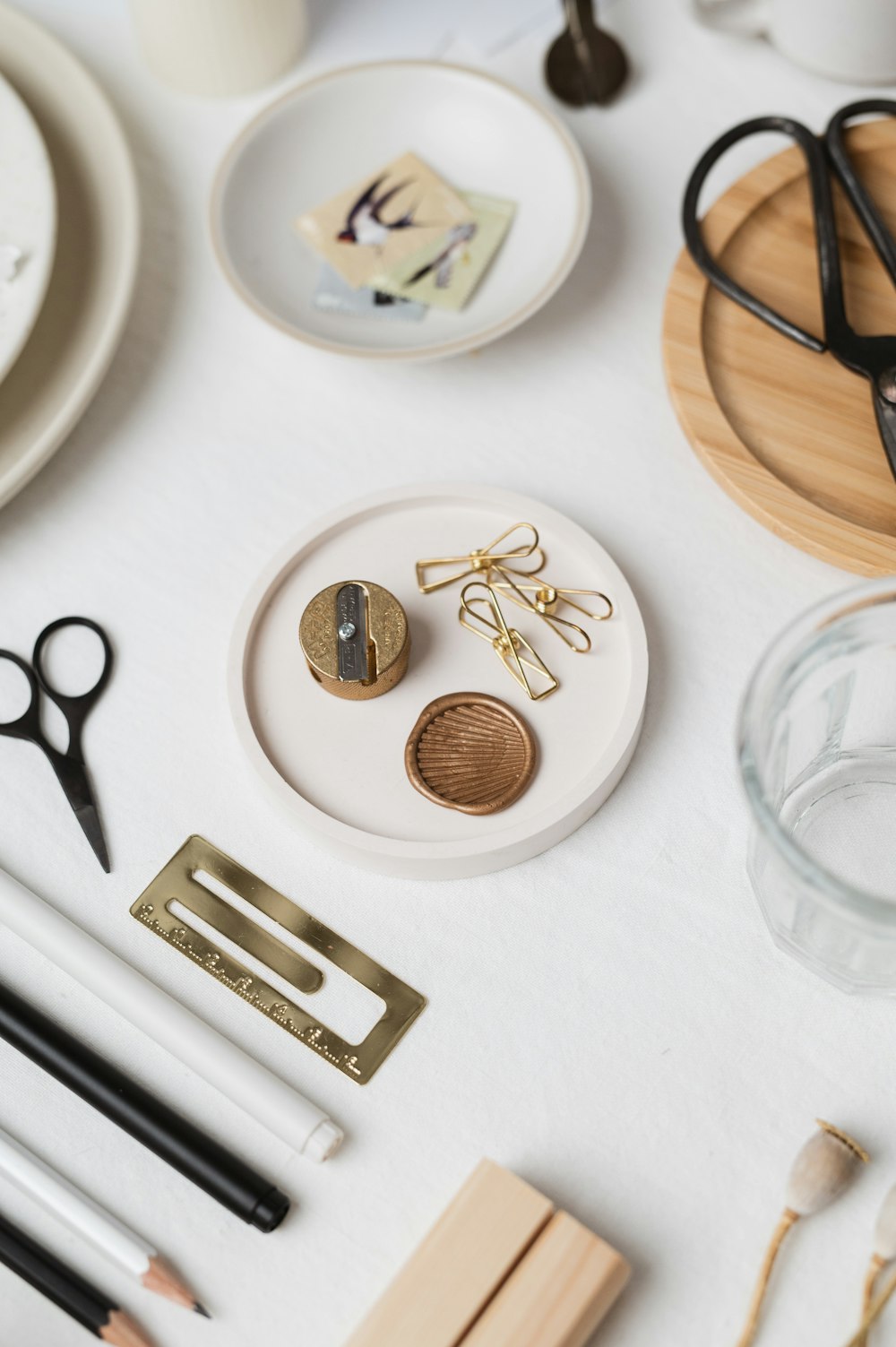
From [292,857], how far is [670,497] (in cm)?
27

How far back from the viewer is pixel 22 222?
25.5 inches

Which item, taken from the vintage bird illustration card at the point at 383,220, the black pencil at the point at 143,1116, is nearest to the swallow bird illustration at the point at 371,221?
the vintage bird illustration card at the point at 383,220

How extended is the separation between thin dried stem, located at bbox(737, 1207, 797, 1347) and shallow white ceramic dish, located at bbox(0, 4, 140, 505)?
1.66ft

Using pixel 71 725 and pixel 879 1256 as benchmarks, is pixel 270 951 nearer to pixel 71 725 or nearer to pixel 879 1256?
pixel 71 725

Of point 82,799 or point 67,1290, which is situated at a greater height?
point 82,799

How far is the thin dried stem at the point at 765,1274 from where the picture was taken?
0.46 meters

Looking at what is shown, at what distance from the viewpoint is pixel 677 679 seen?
1.91 ft

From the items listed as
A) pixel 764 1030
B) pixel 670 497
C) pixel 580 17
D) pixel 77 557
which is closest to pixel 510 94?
pixel 580 17

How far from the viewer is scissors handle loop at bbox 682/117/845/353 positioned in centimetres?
62

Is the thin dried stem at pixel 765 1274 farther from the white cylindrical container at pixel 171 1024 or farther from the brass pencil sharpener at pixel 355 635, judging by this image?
the brass pencil sharpener at pixel 355 635

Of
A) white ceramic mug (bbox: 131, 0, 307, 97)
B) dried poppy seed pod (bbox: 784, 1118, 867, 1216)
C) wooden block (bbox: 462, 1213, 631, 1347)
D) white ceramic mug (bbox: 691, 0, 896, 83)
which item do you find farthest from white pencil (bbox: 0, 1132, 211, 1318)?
white ceramic mug (bbox: 691, 0, 896, 83)

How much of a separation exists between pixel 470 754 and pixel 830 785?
0.17 metres

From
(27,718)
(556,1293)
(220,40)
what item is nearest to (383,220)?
(220,40)

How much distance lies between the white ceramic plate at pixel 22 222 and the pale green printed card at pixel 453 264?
0.61 feet
